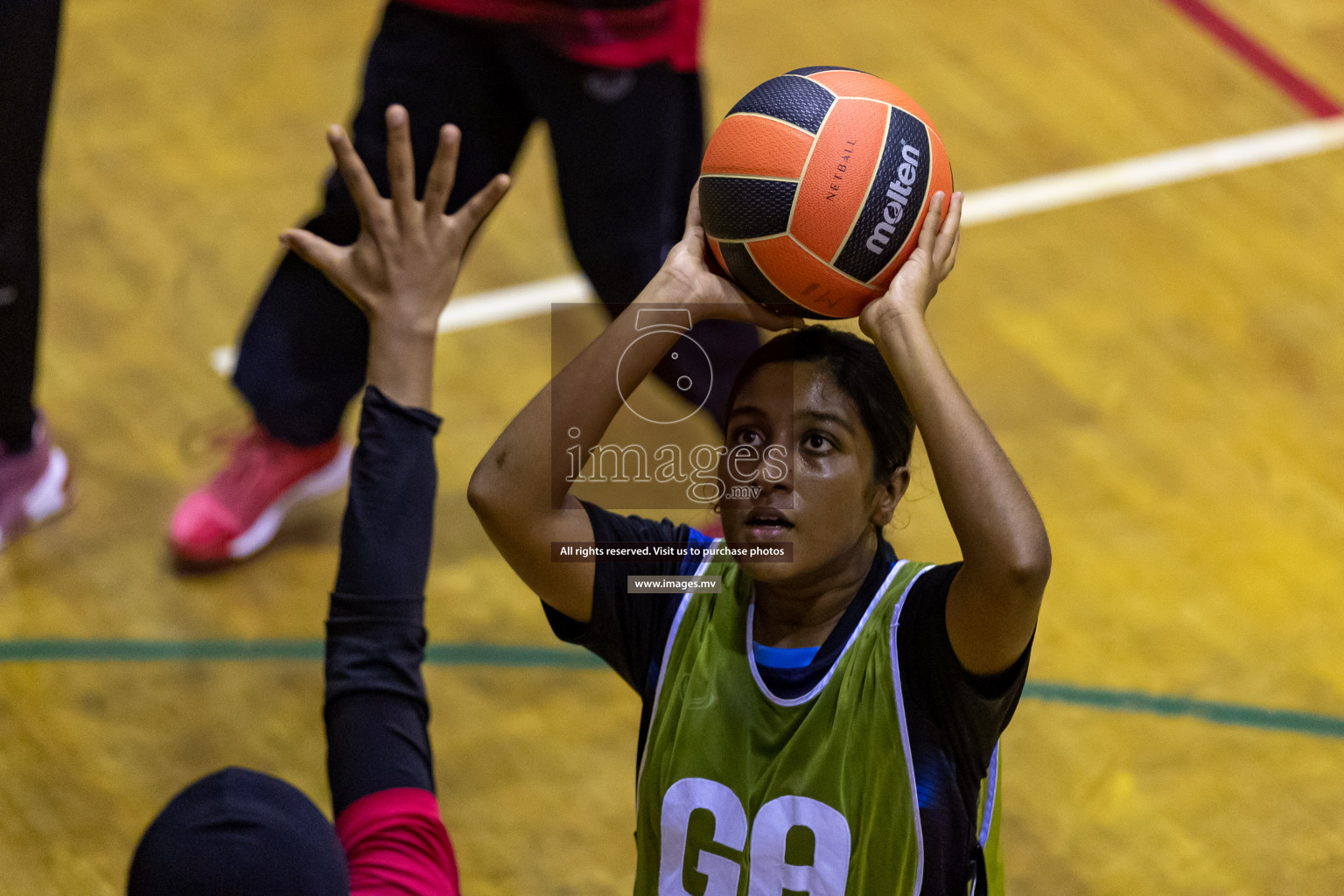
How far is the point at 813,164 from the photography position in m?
1.87

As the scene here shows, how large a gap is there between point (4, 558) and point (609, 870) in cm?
163

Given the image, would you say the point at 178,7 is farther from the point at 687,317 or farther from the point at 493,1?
the point at 687,317

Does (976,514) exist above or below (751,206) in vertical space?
below

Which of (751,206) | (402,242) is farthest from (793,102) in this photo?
(402,242)

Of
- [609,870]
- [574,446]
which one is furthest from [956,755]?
[609,870]

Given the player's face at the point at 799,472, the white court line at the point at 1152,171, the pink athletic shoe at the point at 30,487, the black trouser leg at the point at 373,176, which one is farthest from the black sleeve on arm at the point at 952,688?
the white court line at the point at 1152,171

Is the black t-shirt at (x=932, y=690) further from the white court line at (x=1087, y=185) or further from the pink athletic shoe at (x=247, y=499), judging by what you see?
the white court line at (x=1087, y=185)

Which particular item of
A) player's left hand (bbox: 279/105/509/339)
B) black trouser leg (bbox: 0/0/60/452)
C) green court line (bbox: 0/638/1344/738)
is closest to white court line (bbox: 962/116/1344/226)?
green court line (bbox: 0/638/1344/738)

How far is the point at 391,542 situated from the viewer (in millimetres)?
1833

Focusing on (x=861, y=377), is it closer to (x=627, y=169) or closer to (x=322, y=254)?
(x=322, y=254)

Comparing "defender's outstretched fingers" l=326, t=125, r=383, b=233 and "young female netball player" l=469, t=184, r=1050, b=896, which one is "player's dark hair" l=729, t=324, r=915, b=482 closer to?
"young female netball player" l=469, t=184, r=1050, b=896

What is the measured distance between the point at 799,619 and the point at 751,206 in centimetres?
53

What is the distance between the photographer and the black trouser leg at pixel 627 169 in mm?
2939

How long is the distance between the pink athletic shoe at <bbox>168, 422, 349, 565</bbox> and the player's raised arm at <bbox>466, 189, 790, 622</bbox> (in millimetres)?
1637
